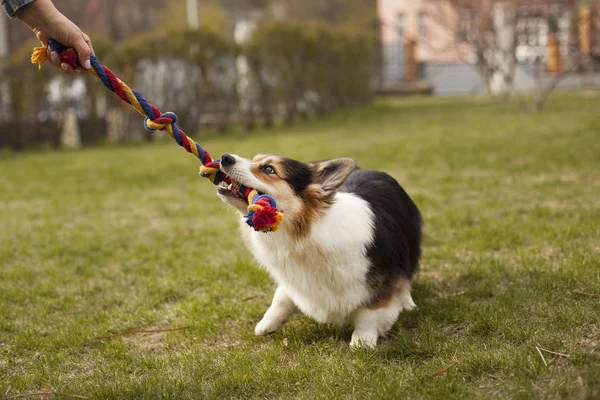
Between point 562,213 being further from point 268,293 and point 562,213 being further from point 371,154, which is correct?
point 371,154

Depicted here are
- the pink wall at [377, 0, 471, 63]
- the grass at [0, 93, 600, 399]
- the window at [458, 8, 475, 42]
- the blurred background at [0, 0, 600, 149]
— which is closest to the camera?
the grass at [0, 93, 600, 399]

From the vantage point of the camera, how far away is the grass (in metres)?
2.83

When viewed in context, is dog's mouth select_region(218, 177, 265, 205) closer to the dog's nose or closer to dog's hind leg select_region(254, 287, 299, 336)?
the dog's nose

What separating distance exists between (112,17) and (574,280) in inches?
969

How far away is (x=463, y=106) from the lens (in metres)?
17.1

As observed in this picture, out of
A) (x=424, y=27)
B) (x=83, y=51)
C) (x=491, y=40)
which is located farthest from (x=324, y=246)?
(x=424, y=27)

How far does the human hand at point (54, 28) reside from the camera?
3047 millimetres

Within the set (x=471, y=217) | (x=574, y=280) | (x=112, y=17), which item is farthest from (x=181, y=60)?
(x=112, y=17)

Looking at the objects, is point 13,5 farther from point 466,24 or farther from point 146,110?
point 466,24

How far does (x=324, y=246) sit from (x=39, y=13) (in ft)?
6.02

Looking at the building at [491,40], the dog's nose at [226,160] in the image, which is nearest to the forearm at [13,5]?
the dog's nose at [226,160]

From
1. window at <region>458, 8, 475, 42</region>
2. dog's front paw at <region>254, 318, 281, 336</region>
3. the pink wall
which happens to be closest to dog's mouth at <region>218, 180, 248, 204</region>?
dog's front paw at <region>254, 318, 281, 336</region>

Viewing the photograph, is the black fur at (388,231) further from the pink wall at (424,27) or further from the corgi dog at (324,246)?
the pink wall at (424,27)

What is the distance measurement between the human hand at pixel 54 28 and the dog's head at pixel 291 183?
96 centimetres
